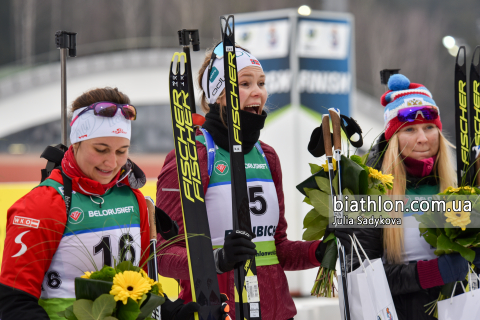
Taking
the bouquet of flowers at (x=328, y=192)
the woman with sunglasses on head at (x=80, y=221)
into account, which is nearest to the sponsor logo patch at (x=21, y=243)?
the woman with sunglasses on head at (x=80, y=221)

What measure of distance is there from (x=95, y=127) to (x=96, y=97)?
0.47 feet

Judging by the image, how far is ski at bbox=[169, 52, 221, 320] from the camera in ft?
5.40

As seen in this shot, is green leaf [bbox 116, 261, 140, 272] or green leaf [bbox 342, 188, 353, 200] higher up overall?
green leaf [bbox 342, 188, 353, 200]

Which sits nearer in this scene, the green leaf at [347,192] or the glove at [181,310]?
the glove at [181,310]

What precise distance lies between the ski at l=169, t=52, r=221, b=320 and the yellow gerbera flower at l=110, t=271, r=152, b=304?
22 centimetres

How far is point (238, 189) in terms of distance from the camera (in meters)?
1.71

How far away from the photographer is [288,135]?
5.39 metres

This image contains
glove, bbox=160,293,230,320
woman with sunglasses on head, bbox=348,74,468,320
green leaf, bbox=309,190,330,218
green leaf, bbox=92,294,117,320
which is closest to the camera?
green leaf, bbox=92,294,117,320

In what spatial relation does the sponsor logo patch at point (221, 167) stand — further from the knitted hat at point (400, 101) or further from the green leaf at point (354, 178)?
the knitted hat at point (400, 101)

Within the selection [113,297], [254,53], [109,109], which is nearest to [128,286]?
[113,297]

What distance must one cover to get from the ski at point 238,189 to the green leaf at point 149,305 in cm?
31

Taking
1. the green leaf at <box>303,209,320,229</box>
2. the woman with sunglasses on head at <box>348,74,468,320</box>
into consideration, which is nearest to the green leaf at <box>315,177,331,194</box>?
the green leaf at <box>303,209,320,229</box>

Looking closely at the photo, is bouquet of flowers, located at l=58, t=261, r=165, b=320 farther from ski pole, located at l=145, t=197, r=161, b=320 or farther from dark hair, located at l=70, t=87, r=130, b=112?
dark hair, located at l=70, t=87, r=130, b=112

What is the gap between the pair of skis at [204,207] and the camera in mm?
1654
